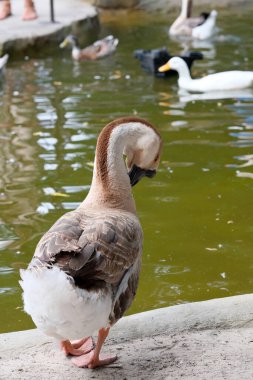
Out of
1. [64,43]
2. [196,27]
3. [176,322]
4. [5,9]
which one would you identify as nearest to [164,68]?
A: [64,43]

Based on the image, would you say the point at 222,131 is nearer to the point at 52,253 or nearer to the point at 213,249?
the point at 213,249

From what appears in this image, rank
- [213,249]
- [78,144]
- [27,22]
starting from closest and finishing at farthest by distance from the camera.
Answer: [213,249] < [78,144] < [27,22]

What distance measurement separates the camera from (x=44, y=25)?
50.3 feet

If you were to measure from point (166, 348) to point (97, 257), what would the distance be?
0.75 m

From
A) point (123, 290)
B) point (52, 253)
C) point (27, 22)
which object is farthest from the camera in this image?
point (27, 22)

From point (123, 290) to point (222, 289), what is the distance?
1840 mm

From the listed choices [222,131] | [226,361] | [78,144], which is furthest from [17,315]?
[222,131]

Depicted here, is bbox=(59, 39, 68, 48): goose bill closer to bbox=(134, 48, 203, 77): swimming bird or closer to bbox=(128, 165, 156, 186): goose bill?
bbox=(134, 48, 203, 77): swimming bird

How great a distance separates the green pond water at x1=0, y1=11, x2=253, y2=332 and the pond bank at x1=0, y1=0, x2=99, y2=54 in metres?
0.52

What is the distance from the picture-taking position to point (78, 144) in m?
8.74

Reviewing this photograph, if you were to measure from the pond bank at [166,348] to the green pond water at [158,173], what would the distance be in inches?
39.5

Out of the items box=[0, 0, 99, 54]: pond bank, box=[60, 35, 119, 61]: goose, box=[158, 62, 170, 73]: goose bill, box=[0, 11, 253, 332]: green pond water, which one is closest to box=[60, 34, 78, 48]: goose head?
box=[60, 35, 119, 61]: goose

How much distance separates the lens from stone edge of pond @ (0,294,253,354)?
4.20 m

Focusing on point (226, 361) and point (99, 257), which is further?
point (226, 361)
